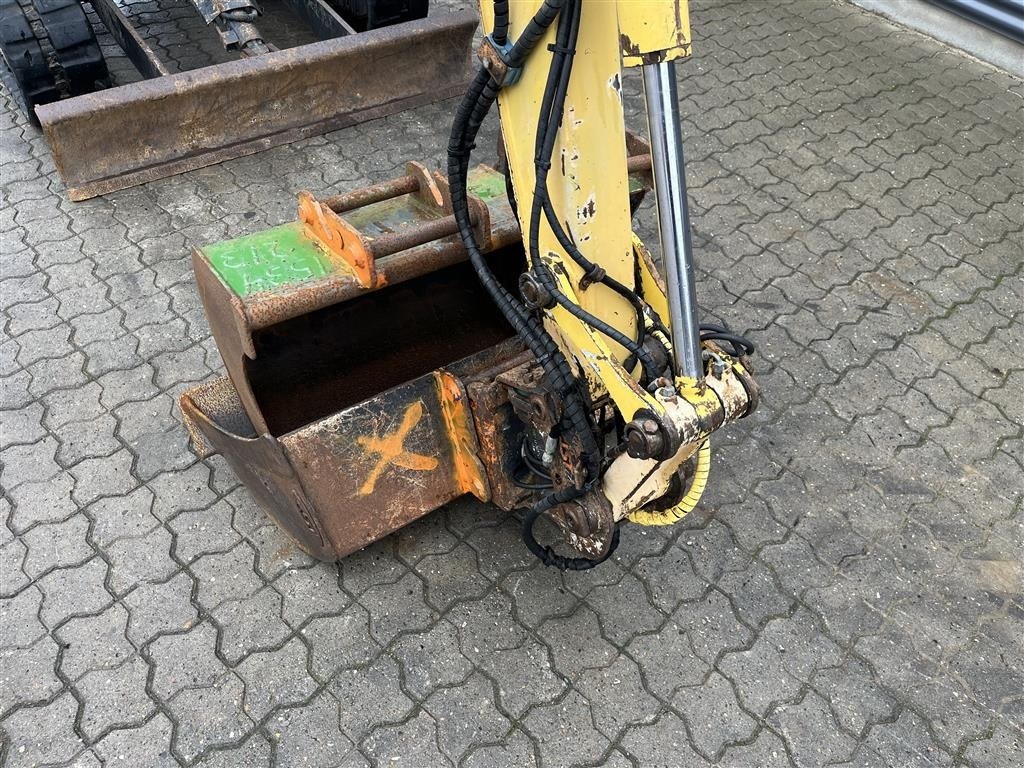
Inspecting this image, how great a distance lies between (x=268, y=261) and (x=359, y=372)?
2.16ft

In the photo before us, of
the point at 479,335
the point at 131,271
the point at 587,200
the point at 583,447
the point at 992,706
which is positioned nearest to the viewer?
the point at 587,200

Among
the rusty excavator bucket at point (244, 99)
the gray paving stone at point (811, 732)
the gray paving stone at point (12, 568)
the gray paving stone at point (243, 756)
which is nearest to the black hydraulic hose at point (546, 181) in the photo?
the gray paving stone at point (811, 732)

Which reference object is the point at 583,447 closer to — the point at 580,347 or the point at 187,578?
the point at 580,347

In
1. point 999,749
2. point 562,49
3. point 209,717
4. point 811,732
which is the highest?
point 562,49

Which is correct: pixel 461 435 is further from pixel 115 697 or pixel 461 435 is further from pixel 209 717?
pixel 115 697

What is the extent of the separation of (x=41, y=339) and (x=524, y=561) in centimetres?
220

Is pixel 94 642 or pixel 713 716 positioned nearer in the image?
pixel 713 716

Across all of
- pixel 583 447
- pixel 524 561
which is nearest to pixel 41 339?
pixel 524 561

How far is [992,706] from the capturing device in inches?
103

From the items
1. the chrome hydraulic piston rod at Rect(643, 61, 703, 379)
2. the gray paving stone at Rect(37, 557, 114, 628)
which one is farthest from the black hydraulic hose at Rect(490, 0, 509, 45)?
the gray paving stone at Rect(37, 557, 114, 628)

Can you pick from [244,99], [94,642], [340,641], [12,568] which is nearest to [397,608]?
[340,641]

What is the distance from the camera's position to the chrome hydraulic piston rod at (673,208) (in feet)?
5.93

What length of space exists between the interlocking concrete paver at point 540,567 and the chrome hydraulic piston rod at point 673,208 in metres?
1.10

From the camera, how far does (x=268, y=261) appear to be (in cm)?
243
